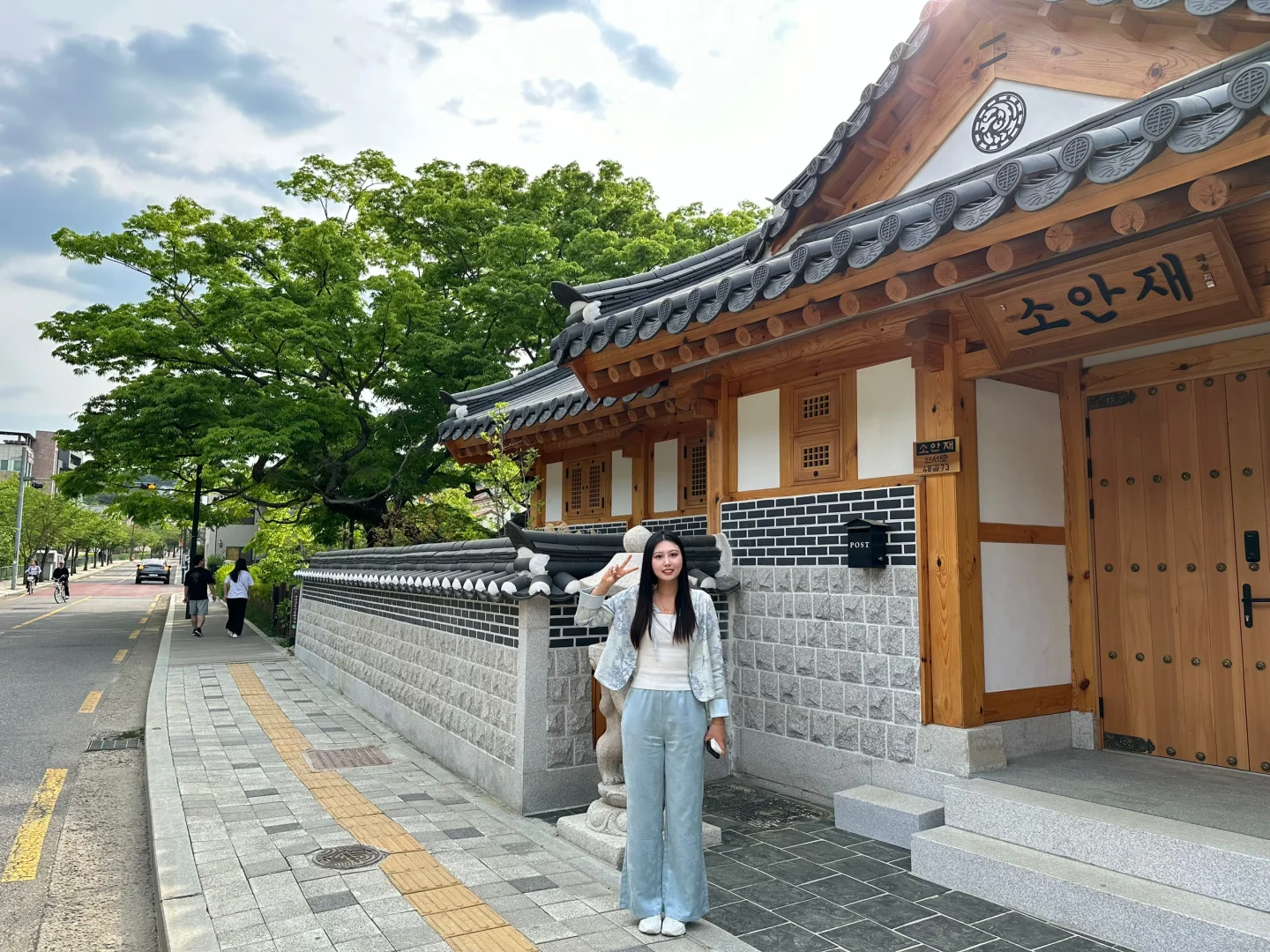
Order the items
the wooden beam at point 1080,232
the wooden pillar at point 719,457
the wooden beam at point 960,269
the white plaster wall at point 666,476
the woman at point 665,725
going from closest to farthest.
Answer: the wooden beam at point 1080,232 → the woman at point 665,725 → the wooden beam at point 960,269 → the wooden pillar at point 719,457 → the white plaster wall at point 666,476

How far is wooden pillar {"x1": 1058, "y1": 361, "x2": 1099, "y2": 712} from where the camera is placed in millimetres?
6105

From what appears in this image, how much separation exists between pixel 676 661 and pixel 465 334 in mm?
16243

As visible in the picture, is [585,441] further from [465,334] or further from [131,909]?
[465,334]

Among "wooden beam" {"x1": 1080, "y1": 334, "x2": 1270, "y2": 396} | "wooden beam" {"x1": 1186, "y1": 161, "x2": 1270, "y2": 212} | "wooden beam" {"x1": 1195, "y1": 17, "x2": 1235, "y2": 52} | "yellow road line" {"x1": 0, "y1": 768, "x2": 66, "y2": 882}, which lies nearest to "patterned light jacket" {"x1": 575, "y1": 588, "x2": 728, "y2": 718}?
"wooden beam" {"x1": 1186, "y1": 161, "x2": 1270, "y2": 212}

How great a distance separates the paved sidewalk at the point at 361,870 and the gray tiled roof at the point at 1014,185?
3.68 metres

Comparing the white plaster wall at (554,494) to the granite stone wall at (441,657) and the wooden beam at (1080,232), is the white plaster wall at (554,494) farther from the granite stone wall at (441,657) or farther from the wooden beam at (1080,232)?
the wooden beam at (1080,232)

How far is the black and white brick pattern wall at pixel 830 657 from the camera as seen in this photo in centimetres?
583

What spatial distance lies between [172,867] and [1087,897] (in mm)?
5067

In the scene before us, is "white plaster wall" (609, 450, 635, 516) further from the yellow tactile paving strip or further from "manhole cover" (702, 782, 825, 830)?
the yellow tactile paving strip

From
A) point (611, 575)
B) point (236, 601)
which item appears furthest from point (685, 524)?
point (236, 601)

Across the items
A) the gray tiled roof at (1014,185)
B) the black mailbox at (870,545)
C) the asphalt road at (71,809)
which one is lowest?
the asphalt road at (71,809)

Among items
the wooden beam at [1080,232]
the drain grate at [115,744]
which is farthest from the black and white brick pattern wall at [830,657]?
the drain grate at [115,744]

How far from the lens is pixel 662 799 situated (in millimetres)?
4297

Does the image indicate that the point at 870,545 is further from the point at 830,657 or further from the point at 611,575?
the point at 611,575
